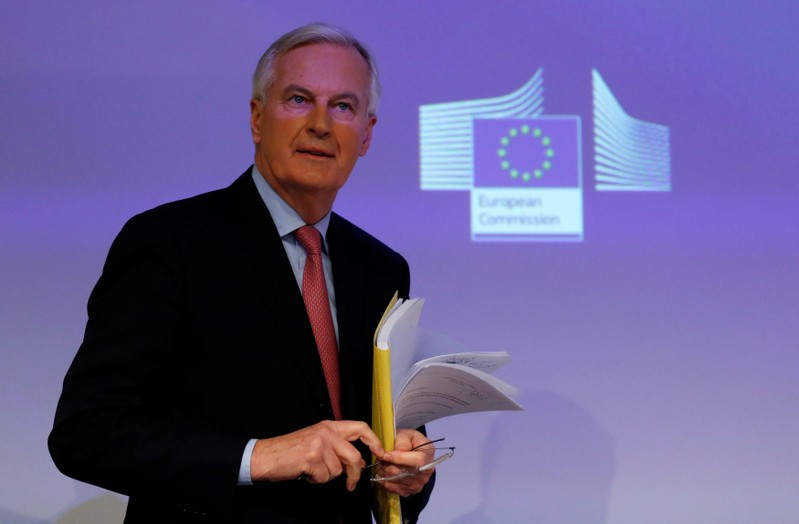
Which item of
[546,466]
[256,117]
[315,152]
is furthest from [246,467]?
[546,466]

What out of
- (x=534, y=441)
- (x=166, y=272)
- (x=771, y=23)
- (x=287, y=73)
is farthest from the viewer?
(x=771, y=23)

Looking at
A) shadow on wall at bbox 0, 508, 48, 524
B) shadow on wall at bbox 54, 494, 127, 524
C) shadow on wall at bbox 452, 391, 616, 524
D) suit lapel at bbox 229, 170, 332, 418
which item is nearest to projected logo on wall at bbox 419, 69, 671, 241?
shadow on wall at bbox 452, 391, 616, 524

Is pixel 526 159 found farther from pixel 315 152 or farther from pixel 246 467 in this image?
pixel 246 467

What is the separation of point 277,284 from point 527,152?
127 centimetres

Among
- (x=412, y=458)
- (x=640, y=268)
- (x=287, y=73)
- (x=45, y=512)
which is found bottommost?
(x=45, y=512)

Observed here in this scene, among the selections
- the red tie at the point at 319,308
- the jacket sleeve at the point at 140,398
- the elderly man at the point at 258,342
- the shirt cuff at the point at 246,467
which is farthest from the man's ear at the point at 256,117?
the shirt cuff at the point at 246,467

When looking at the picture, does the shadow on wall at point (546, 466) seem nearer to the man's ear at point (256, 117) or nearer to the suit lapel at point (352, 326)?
the suit lapel at point (352, 326)

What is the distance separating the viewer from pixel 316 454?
3.80 feet

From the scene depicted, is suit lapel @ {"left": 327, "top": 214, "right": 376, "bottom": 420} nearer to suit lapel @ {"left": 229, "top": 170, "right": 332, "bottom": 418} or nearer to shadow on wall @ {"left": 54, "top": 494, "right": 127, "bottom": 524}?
suit lapel @ {"left": 229, "top": 170, "right": 332, "bottom": 418}

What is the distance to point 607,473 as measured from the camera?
249 centimetres

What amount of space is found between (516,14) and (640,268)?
81 centimetres

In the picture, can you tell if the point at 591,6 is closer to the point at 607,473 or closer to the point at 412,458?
the point at 607,473

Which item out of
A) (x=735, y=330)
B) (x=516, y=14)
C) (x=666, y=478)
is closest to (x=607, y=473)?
(x=666, y=478)

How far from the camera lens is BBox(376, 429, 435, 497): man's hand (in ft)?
4.00
